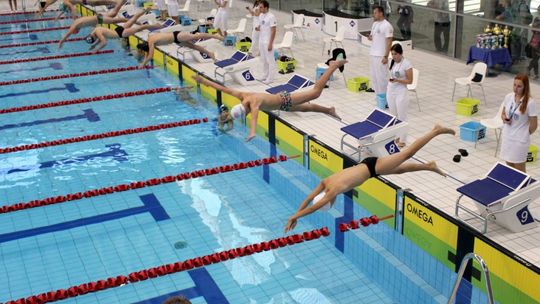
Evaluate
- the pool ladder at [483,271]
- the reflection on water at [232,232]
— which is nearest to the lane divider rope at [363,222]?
the reflection on water at [232,232]

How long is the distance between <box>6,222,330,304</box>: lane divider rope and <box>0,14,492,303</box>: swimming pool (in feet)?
0.79

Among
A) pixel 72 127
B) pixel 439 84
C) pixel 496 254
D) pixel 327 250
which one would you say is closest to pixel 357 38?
pixel 439 84

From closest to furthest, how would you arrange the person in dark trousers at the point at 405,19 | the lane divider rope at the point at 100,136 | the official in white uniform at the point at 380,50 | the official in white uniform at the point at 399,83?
the official in white uniform at the point at 399,83 < the lane divider rope at the point at 100,136 < the official in white uniform at the point at 380,50 < the person in dark trousers at the point at 405,19

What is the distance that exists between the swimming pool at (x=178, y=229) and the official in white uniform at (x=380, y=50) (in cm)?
232

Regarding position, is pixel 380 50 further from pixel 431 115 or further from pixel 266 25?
pixel 266 25

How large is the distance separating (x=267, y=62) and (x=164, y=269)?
6808 mm

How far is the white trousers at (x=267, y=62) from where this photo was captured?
468 inches

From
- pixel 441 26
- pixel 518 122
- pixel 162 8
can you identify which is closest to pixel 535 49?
pixel 441 26

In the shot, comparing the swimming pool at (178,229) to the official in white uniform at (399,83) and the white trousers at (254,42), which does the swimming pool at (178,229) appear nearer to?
the official in white uniform at (399,83)

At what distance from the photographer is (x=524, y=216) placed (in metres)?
6.29

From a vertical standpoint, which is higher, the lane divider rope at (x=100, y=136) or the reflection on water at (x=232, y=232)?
the lane divider rope at (x=100, y=136)

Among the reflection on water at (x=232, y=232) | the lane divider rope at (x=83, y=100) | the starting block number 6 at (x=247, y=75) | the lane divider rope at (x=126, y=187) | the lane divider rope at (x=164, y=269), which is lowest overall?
the reflection on water at (x=232, y=232)

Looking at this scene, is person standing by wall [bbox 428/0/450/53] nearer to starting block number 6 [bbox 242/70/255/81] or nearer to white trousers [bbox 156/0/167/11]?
starting block number 6 [bbox 242/70/255/81]

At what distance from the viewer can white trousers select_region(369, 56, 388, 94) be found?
10.1m
